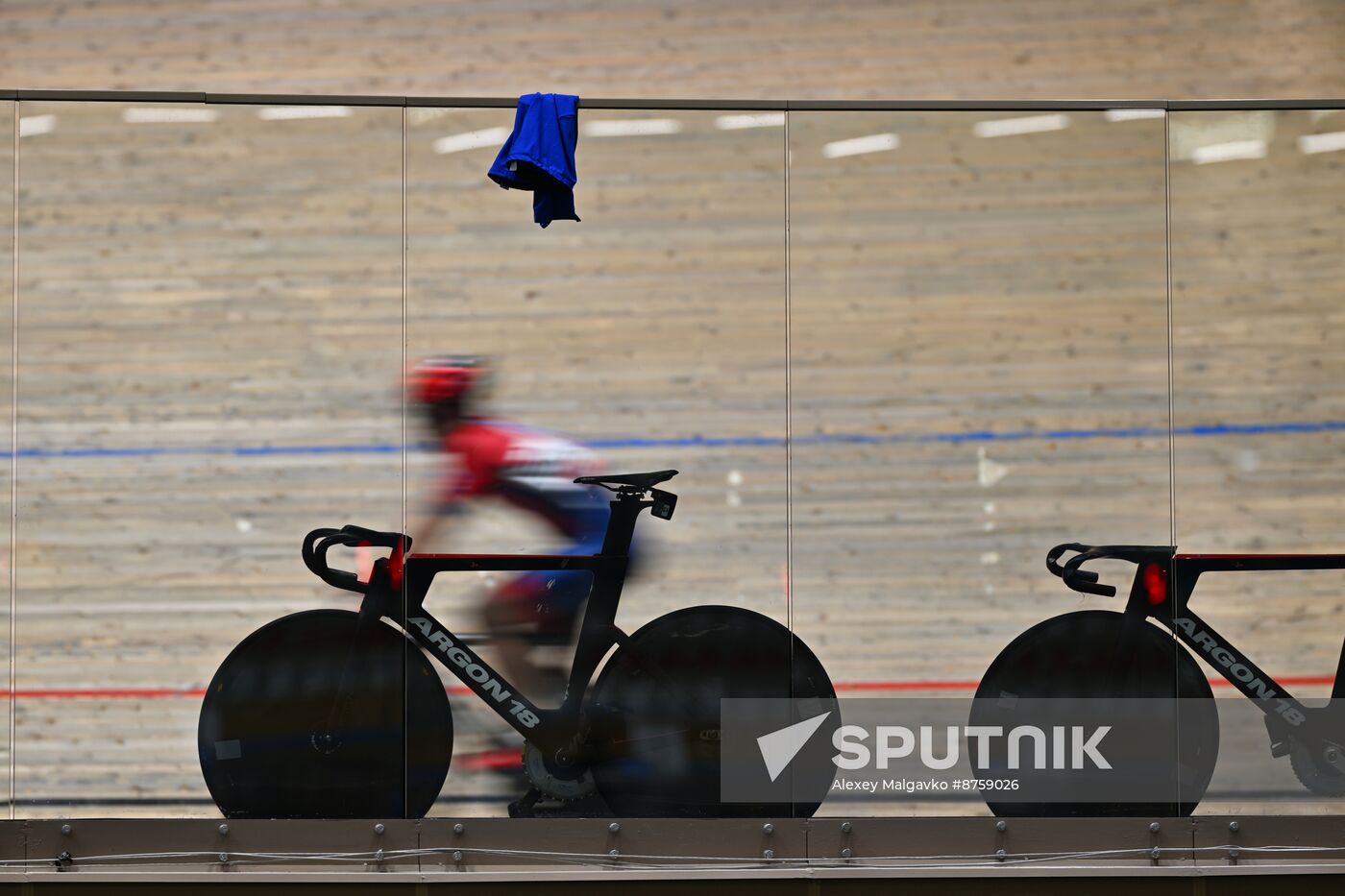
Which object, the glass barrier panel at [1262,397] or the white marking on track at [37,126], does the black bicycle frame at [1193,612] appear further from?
the white marking on track at [37,126]

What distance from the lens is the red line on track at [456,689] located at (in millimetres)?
4801

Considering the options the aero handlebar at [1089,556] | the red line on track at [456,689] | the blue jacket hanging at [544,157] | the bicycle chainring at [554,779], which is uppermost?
the blue jacket hanging at [544,157]

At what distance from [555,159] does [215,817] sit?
9.53 feet

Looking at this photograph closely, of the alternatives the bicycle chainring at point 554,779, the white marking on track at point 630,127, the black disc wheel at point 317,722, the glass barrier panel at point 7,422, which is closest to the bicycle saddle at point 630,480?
the black disc wheel at point 317,722

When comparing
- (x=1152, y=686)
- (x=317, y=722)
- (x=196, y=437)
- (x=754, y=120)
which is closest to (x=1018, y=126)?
(x=754, y=120)

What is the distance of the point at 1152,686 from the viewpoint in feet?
16.1

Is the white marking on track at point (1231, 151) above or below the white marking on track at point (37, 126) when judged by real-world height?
below

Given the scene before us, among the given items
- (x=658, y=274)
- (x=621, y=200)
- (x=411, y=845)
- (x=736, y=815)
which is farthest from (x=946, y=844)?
(x=621, y=200)

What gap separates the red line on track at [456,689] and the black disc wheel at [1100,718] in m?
0.14

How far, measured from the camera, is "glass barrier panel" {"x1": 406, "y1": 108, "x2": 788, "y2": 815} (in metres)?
4.84

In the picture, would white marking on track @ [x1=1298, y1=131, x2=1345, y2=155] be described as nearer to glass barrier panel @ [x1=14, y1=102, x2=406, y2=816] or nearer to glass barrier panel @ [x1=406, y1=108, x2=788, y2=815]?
glass barrier panel @ [x1=406, y1=108, x2=788, y2=815]

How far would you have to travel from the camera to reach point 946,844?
4867 mm

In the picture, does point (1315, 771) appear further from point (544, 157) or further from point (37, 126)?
point (37, 126)

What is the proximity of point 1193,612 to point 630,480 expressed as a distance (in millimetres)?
2299
